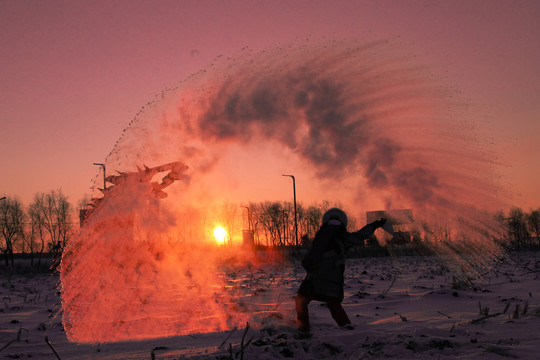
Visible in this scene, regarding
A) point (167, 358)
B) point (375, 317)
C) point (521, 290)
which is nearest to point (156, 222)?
point (167, 358)

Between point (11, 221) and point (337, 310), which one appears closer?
point (337, 310)

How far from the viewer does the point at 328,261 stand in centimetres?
617

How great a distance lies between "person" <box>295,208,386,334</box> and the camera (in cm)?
602

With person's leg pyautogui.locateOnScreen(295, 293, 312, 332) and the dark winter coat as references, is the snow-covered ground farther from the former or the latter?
the dark winter coat

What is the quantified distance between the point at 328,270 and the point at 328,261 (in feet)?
0.42

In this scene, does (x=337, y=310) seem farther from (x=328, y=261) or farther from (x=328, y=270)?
(x=328, y=261)

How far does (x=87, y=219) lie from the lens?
789 centimetres

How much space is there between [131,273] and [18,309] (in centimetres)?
433

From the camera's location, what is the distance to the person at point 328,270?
602 cm

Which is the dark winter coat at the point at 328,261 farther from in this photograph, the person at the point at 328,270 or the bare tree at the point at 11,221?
the bare tree at the point at 11,221

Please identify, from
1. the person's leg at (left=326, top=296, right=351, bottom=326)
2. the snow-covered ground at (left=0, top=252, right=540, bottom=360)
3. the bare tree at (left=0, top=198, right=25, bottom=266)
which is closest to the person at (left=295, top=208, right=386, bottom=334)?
the person's leg at (left=326, top=296, right=351, bottom=326)

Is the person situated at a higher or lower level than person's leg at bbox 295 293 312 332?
higher

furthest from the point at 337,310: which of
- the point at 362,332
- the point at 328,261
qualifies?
the point at 362,332

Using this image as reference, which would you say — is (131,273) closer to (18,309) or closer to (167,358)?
Answer: (167,358)
